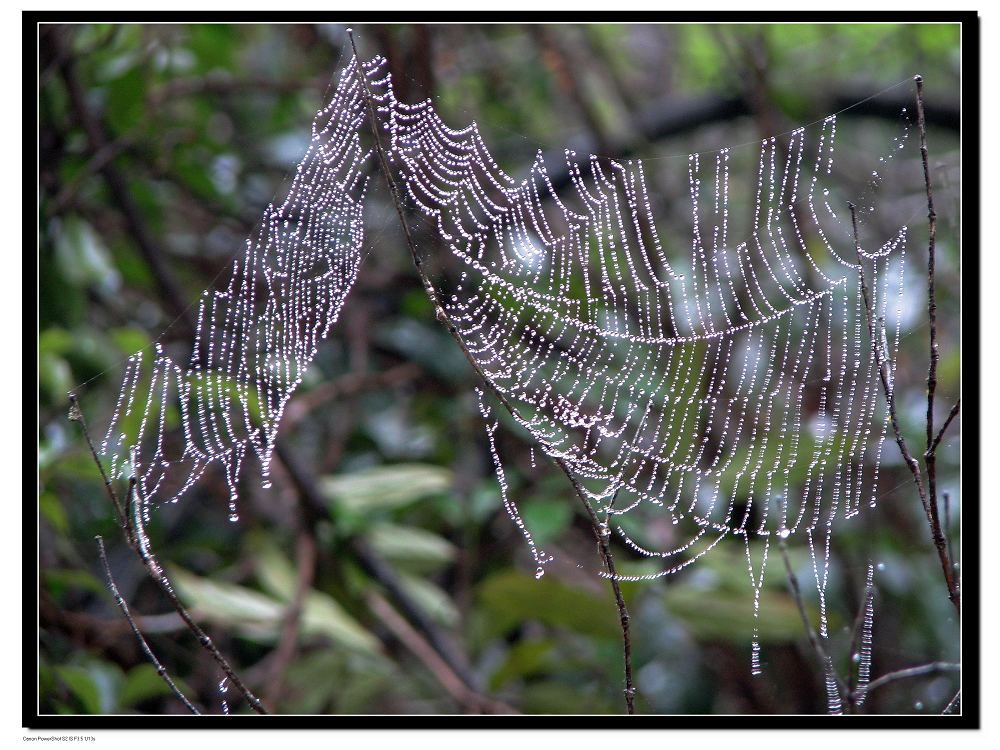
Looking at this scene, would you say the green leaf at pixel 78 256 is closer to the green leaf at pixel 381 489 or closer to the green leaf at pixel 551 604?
the green leaf at pixel 381 489

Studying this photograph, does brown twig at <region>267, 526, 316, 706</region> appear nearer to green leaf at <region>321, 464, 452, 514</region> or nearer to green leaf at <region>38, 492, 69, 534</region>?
green leaf at <region>321, 464, 452, 514</region>

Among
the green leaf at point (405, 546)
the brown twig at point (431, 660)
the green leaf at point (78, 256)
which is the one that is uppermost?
the green leaf at point (78, 256)

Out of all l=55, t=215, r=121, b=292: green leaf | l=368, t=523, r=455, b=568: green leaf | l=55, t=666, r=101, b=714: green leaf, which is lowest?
l=55, t=666, r=101, b=714: green leaf

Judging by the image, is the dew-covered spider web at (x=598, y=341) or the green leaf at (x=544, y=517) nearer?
the dew-covered spider web at (x=598, y=341)

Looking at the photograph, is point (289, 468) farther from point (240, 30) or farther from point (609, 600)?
point (240, 30)

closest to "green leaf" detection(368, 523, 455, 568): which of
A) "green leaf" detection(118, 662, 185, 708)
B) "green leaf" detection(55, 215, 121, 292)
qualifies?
"green leaf" detection(118, 662, 185, 708)

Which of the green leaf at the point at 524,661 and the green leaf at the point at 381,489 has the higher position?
the green leaf at the point at 381,489

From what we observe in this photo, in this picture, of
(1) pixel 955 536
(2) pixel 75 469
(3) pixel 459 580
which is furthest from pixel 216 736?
(1) pixel 955 536

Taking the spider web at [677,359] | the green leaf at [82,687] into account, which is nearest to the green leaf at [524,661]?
the spider web at [677,359]
